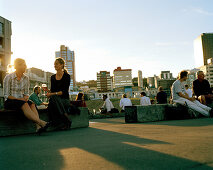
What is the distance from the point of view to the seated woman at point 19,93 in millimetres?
4586

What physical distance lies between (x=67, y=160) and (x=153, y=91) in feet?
607

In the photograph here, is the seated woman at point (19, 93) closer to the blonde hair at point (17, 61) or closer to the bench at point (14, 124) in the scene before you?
the blonde hair at point (17, 61)

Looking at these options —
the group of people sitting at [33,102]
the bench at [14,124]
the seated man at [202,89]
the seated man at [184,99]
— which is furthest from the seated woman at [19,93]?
the seated man at [202,89]

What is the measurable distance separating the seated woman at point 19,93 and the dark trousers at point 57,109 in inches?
22.6

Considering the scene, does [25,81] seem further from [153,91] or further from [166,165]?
[153,91]

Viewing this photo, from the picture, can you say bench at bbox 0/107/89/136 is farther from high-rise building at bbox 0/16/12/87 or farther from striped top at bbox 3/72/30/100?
high-rise building at bbox 0/16/12/87

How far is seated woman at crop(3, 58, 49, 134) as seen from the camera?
4.59 metres

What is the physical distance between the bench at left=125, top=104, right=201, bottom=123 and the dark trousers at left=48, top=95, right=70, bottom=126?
2.68 m

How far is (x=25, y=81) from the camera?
507cm

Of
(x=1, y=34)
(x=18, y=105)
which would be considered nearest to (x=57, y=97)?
(x=18, y=105)

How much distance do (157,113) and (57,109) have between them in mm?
3828

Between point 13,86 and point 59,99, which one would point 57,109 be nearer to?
point 59,99

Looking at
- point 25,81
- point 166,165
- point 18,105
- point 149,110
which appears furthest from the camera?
point 149,110

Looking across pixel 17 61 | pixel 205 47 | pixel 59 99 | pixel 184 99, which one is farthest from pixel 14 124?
pixel 205 47
